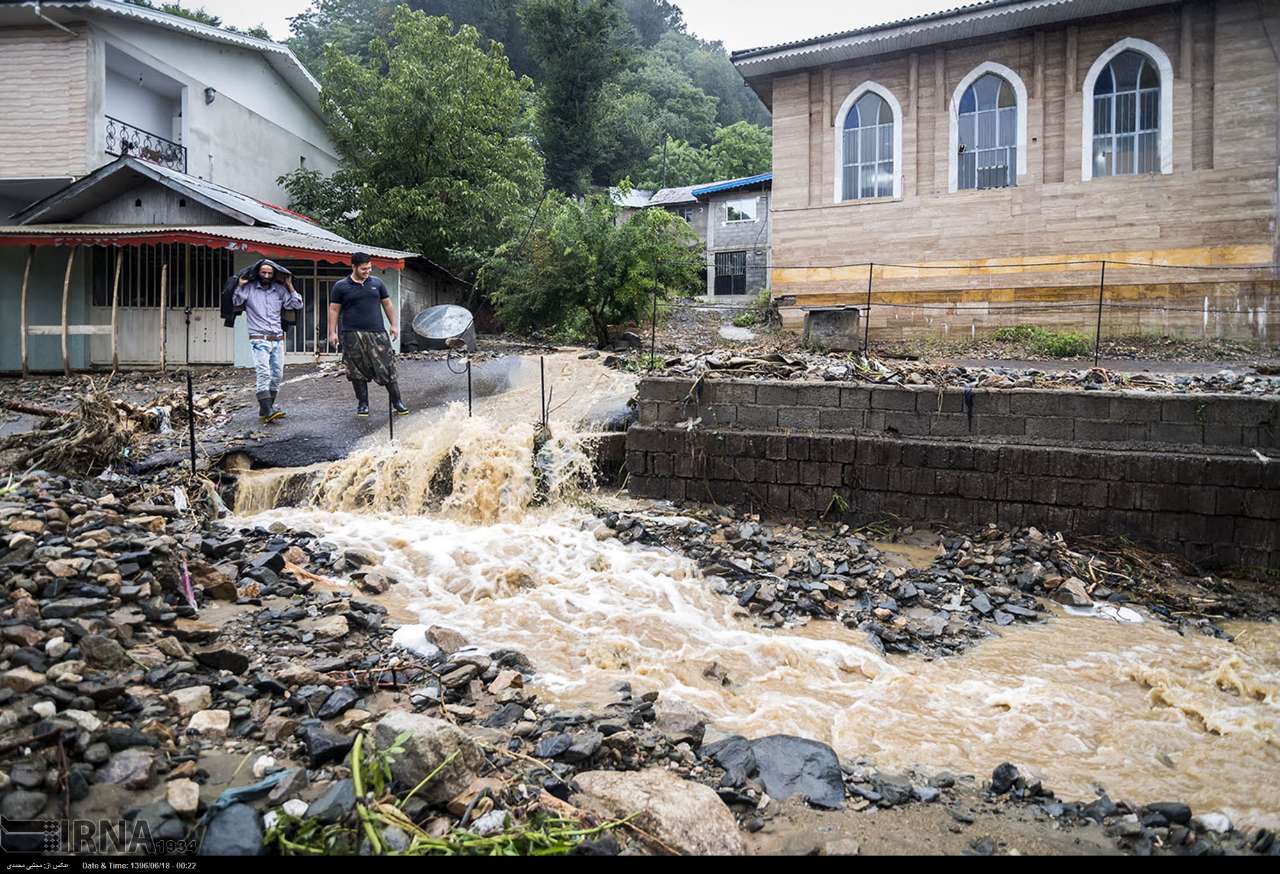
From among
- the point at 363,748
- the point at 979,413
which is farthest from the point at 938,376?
the point at 363,748

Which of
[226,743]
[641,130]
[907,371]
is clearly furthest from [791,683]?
[641,130]

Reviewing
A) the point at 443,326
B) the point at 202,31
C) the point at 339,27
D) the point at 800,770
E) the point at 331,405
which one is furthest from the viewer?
the point at 339,27

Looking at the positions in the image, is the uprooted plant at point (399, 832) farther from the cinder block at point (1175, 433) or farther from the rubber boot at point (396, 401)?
the rubber boot at point (396, 401)

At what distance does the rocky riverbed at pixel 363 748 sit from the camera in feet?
8.87

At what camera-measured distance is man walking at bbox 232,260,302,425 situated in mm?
9289

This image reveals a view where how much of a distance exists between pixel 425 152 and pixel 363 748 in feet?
66.7

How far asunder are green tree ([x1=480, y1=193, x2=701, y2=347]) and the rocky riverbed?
1124 centimetres

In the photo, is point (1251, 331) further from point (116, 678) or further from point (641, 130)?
point (641, 130)

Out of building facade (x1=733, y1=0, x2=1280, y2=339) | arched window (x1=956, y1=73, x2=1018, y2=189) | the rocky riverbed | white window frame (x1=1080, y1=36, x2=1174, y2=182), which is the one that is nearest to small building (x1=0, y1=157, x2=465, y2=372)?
building facade (x1=733, y1=0, x2=1280, y2=339)

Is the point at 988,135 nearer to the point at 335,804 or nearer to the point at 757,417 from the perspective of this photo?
the point at 757,417

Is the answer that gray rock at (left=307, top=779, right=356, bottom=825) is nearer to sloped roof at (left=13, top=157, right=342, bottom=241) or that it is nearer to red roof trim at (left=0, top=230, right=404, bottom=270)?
red roof trim at (left=0, top=230, right=404, bottom=270)

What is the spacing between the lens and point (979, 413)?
754 cm

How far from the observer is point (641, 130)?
33438mm

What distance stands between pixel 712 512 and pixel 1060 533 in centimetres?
327
